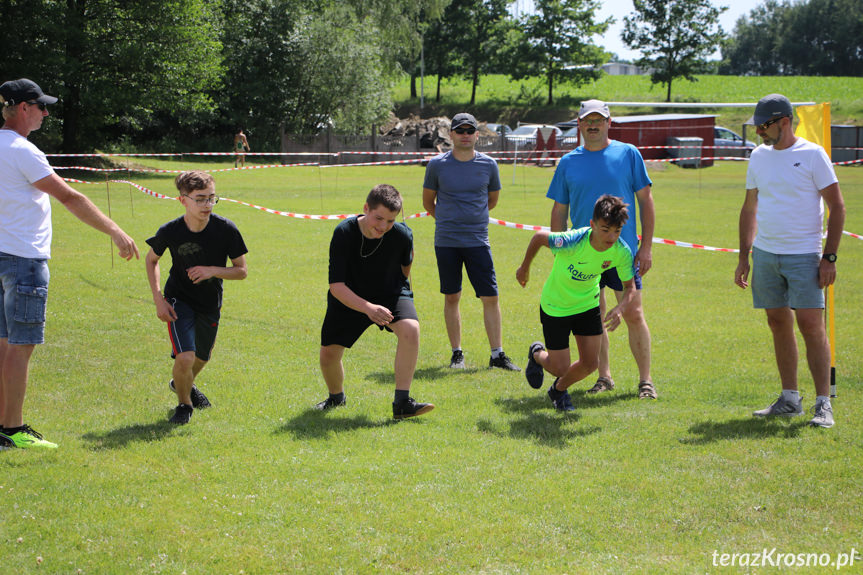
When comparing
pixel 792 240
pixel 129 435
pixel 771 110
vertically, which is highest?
pixel 771 110

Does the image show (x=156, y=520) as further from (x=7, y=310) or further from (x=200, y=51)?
(x=200, y=51)

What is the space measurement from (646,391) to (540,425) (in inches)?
48.1

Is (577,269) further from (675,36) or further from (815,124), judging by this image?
(675,36)

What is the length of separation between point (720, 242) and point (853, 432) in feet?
36.6

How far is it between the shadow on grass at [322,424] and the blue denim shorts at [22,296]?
1.68m

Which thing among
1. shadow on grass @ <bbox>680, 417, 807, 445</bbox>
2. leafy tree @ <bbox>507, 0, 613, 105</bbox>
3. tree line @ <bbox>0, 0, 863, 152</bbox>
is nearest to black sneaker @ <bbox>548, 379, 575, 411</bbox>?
shadow on grass @ <bbox>680, 417, 807, 445</bbox>

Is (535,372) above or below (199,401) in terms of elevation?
above

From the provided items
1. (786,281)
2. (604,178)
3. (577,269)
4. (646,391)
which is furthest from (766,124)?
(646,391)

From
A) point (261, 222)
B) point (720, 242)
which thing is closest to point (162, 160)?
point (261, 222)

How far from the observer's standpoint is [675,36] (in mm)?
73250

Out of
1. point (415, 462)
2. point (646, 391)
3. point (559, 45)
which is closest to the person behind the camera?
point (415, 462)

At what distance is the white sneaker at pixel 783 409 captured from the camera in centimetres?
598

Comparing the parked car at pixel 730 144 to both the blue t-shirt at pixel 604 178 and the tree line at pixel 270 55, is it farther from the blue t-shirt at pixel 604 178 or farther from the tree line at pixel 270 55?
the blue t-shirt at pixel 604 178

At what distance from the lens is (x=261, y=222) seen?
61.0 feet
